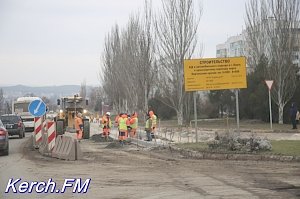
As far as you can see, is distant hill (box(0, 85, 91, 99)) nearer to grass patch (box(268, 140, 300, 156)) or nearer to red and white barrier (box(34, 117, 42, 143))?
red and white barrier (box(34, 117, 42, 143))

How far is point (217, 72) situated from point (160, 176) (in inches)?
382

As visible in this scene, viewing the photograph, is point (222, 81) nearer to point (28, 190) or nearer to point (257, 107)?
point (28, 190)

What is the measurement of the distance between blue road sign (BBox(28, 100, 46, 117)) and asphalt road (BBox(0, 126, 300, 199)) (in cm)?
281

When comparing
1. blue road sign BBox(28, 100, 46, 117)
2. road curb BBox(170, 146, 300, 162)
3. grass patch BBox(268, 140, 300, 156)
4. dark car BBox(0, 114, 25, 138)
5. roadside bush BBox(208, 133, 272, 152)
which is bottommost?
road curb BBox(170, 146, 300, 162)

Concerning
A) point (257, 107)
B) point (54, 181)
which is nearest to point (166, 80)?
point (257, 107)

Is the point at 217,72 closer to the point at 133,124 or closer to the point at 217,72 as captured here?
the point at 217,72

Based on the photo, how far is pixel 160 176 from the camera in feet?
39.0

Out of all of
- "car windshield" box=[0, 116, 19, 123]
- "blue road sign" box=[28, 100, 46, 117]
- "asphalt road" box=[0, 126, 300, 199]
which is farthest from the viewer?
"car windshield" box=[0, 116, 19, 123]

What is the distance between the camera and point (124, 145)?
77.5 ft

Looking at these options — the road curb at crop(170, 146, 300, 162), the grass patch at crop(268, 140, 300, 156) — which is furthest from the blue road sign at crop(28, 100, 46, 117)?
the grass patch at crop(268, 140, 300, 156)

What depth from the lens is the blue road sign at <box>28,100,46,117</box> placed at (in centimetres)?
1967

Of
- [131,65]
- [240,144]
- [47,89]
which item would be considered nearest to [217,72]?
[240,144]

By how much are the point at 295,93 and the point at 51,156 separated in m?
29.8

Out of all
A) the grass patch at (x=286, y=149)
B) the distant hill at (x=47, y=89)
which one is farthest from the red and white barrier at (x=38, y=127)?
the distant hill at (x=47, y=89)
